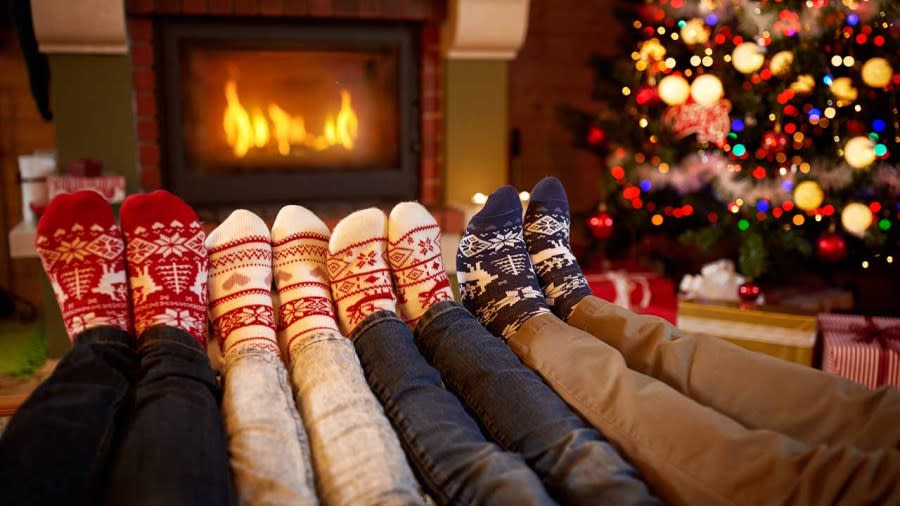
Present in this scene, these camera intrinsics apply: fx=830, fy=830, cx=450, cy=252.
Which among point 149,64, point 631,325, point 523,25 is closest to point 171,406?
point 631,325

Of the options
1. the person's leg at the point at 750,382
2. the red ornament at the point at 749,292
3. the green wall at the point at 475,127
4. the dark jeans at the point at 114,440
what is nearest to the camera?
the dark jeans at the point at 114,440

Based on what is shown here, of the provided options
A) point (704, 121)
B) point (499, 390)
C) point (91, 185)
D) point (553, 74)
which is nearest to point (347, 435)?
point (499, 390)

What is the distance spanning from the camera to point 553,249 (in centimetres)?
132

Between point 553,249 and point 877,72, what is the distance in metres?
1.30

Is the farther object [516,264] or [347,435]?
[516,264]

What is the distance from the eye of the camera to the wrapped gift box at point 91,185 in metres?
2.17

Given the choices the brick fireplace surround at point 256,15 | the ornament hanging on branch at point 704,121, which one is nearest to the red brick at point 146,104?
the brick fireplace surround at point 256,15

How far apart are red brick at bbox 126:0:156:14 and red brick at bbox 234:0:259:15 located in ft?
0.73

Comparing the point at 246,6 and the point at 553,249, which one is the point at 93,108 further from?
the point at 553,249

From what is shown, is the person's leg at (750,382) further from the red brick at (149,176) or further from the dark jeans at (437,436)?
the red brick at (149,176)

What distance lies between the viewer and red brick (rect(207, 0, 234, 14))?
7.60 ft

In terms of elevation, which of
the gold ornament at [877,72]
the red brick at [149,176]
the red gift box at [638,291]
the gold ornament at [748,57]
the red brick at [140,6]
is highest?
the red brick at [140,6]

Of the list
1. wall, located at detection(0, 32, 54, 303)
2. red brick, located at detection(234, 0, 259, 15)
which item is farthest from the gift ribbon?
wall, located at detection(0, 32, 54, 303)

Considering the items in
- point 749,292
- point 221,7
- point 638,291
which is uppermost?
point 221,7
